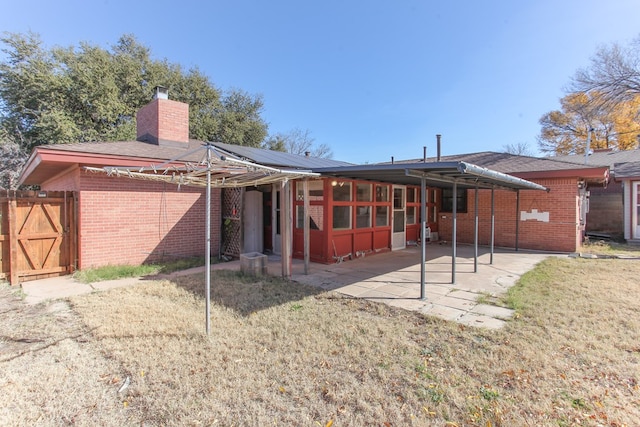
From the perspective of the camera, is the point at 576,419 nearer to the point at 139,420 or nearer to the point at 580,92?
the point at 139,420

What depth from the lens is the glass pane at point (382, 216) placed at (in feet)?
29.3

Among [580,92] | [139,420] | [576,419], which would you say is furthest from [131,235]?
[580,92]

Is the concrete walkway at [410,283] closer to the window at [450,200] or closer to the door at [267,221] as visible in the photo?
the door at [267,221]

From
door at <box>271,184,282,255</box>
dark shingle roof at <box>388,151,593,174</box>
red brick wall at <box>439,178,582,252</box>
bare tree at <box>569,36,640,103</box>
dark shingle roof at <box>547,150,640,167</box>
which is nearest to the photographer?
door at <box>271,184,282,255</box>

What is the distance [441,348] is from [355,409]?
1342mm

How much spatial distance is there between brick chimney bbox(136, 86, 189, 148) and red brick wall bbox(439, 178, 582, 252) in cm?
976

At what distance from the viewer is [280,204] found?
7.37m

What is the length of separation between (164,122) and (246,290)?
20.8ft

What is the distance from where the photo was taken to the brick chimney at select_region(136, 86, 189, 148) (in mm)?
9008

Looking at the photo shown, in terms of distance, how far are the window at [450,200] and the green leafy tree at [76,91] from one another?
16848 mm

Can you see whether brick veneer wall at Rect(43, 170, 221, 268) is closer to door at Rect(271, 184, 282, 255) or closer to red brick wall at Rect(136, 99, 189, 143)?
door at Rect(271, 184, 282, 255)

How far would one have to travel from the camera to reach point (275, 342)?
3.35 m

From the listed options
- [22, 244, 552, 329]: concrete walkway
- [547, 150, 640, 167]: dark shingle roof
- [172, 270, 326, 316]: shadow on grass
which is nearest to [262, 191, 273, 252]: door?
[22, 244, 552, 329]: concrete walkway

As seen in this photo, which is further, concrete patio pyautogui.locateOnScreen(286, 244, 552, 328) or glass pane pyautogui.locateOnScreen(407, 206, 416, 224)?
glass pane pyautogui.locateOnScreen(407, 206, 416, 224)
